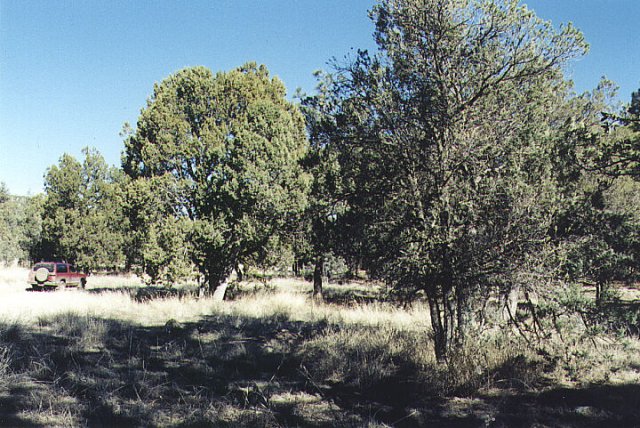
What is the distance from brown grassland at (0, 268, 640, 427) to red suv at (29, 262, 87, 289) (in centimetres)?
1423

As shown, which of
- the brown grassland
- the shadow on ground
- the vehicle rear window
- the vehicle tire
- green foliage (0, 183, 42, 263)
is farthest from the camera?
green foliage (0, 183, 42, 263)

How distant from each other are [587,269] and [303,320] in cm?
762

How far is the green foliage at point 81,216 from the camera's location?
26984 millimetres

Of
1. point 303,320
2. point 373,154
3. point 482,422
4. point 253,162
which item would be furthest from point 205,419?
point 253,162

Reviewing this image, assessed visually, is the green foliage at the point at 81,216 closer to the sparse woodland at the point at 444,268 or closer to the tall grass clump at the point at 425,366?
the sparse woodland at the point at 444,268

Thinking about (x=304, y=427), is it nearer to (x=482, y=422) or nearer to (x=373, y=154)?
(x=482, y=422)

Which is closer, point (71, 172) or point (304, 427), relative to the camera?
point (304, 427)

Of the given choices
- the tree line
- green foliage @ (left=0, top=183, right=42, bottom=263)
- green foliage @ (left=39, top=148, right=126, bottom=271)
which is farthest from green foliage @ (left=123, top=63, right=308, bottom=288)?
green foliage @ (left=0, top=183, right=42, bottom=263)

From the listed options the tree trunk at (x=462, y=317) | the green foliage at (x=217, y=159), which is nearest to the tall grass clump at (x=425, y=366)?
the tree trunk at (x=462, y=317)

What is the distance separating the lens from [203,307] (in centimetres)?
1319

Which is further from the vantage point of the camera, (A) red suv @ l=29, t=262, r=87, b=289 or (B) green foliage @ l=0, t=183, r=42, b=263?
(B) green foliage @ l=0, t=183, r=42, b=263

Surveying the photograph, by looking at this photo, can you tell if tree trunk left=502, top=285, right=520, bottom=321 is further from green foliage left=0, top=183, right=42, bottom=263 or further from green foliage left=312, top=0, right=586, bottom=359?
green foliage left=0, top=183, right=42, bottom=263

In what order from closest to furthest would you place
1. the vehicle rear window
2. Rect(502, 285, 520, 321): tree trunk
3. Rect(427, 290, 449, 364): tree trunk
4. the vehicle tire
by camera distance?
Rect(502, 285, 520, 321): tree trunk < Rect(427, 290, 449, 364): tree trunk < the vehicle tire < the vehicle rear window

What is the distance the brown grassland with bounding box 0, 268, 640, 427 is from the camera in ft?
16.5
